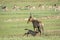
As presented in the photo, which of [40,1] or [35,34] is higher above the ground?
[35,34]

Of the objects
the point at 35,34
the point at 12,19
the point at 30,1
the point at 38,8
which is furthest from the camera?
the point at 30,1

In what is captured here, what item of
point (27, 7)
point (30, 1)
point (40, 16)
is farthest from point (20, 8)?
point (40, 16)

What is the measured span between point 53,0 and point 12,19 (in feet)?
62.7

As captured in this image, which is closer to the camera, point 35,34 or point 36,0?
point 35,34

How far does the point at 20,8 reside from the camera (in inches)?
1657

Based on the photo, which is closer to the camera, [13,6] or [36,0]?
[13,6]

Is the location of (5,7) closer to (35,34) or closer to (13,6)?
(13,6)

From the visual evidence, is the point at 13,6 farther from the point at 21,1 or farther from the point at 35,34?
the point at 35,34

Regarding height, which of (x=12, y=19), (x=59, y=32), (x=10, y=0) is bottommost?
(x=10, y=0)

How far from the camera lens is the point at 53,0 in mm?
49250

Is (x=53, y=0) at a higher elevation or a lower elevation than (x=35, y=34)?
lower

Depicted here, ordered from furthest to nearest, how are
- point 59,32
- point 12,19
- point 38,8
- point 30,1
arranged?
point 30,1, point 38,8, point 12,19, point 59,32

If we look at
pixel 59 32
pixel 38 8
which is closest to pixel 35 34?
pixel 59 32

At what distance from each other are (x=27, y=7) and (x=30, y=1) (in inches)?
253
